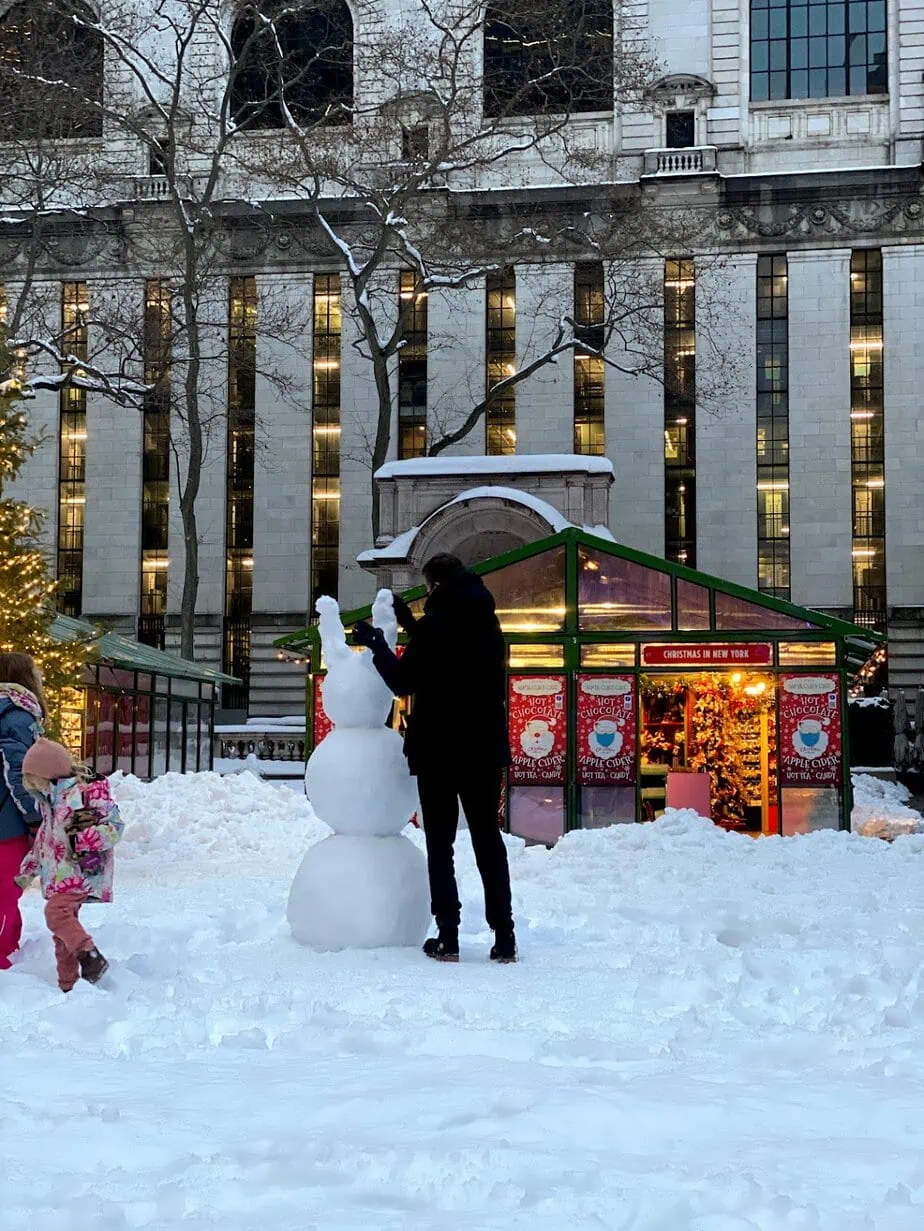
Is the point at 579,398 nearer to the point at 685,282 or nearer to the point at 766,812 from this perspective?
the point at 685,282

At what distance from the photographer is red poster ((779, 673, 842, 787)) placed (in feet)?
54.2

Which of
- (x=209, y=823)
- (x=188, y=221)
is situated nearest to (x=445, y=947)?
(x=209, y=823)

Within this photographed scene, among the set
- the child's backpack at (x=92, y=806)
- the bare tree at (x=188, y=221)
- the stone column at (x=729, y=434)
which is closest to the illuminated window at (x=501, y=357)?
the stone column at (x=729, y=434)

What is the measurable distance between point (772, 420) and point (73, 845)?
39829mm

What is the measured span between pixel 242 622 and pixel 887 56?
27.1 metres

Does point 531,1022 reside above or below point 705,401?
below

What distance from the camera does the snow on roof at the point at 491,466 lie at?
3231cm

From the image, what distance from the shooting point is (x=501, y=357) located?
44531 mm

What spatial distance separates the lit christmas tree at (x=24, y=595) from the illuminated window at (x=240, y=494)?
32670 mm

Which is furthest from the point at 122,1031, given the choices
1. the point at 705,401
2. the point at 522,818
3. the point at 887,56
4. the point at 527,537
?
the point at 887,56

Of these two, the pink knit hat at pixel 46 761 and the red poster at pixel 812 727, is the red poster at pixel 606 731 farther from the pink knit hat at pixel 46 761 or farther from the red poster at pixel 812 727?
the pink knit hat at pixel 46 761

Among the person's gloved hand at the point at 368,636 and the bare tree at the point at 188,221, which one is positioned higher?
the bare tree at the point at 188,221

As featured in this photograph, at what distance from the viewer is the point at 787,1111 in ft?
13.4

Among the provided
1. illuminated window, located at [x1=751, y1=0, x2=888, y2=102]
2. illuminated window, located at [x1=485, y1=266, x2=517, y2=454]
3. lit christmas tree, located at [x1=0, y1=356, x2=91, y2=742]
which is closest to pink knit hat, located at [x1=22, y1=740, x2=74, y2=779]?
lit christmas tree, located at [x1=0, y1=356, x2=91, y2=742]
